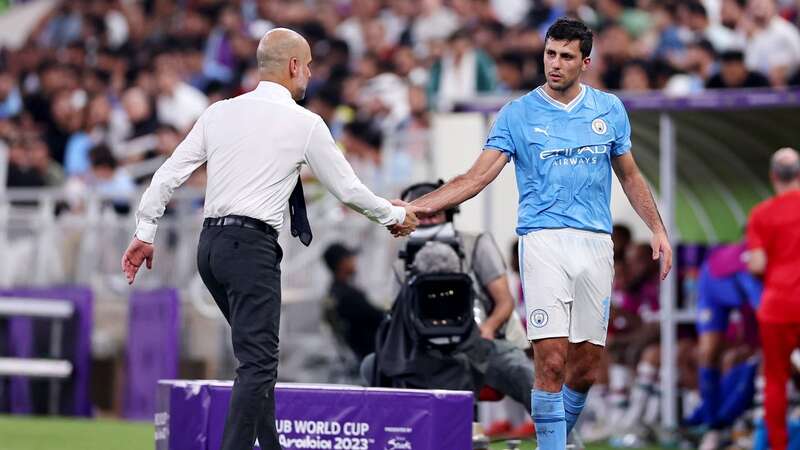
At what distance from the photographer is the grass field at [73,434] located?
15.1 metres

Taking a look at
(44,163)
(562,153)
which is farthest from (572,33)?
(44,163)

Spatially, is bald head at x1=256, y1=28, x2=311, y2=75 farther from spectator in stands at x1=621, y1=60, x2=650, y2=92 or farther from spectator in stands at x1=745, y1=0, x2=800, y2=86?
spectator in stands at x1=621, y1=60, x2=650, y2=92

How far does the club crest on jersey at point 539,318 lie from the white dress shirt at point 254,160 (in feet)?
3.76

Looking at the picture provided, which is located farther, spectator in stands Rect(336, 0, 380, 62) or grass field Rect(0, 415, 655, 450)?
spectator in stands Rect(336, 0, 380, 62)

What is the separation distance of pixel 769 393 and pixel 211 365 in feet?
25.5

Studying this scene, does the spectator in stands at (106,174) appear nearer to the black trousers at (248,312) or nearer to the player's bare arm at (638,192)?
the black trousers at (248,312)

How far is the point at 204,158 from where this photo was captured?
9.65m

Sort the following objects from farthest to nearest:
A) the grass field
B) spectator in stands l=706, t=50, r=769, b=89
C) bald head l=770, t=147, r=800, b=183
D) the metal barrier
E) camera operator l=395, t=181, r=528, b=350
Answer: the metal barrier < spectator in stands l=706, t=50, r=769, b=89 < the grass field < bald head l=770, t=147, r=800, b=183 < camera operator l=395, t=181, r=528, b=350

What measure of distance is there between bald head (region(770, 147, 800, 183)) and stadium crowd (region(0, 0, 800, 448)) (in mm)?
2527

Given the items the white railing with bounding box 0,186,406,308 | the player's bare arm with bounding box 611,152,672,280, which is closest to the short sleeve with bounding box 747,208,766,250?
the player's bare arm with bounding box 611,152,672,280

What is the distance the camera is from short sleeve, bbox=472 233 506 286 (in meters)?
12.1

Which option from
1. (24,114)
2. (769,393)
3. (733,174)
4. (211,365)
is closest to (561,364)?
(769,393)

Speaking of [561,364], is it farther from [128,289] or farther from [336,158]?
[128,289]

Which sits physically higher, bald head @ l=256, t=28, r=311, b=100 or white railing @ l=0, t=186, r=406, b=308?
bald head @ l=256, t=28, r=311, b=100
